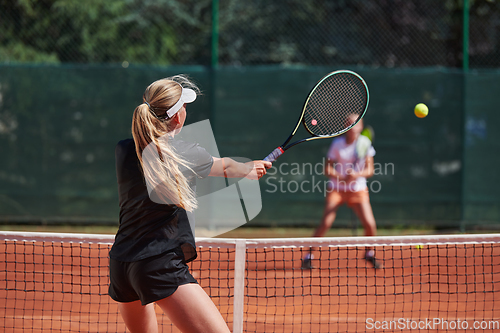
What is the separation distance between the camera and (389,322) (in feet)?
11.0

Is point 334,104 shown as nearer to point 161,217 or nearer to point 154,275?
point 161,217

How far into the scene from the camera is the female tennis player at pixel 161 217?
5.83 ft

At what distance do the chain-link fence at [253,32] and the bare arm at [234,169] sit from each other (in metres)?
5.92

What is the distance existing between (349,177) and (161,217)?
3152 mm

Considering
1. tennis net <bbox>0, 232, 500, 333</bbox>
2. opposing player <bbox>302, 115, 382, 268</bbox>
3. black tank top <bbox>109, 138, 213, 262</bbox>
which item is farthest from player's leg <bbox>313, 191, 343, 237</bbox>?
black tank top <bbox>109, 138, 213, 262</bbox>

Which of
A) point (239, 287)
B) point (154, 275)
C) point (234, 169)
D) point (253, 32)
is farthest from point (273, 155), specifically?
point (253, 32)

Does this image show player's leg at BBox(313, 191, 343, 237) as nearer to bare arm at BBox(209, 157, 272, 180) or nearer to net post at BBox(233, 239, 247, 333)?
net post at BBox(233, 239, 247, 333)

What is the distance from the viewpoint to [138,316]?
6.46 feet

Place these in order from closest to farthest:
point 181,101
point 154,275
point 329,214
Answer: point 154,275, point 181,101, point 329,214

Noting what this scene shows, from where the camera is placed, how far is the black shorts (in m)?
1.76

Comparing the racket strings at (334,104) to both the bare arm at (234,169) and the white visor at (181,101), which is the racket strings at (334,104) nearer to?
the bare arm at (234,169)

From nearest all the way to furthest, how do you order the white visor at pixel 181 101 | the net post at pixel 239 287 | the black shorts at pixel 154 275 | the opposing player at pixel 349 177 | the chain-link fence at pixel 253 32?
the black shorts at pixel 154 275 < the white visor at pixel 181 101 < the net post at pixel 239 287 < the opposing player at pixel 349 177 < the chain-link fence at pixel 253 32

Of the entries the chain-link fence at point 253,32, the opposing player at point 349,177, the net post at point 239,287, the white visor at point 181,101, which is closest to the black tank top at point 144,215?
the white visor at point 181,101

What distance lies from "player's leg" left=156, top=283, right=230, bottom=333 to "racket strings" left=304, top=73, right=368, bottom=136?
166 cm
